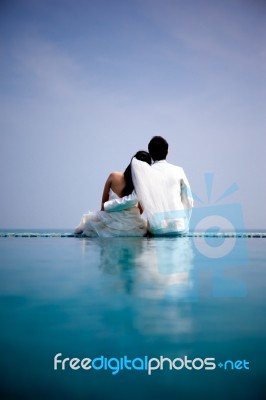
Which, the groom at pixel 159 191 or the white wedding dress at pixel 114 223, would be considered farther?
the white wedding dress at pixel 114 223

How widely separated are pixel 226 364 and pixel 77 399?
0.80 feet

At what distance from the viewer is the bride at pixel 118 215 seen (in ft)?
17.0

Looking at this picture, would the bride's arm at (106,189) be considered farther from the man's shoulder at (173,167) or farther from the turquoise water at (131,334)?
the turquoise water at (131,334)

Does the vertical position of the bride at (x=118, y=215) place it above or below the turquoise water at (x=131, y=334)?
above

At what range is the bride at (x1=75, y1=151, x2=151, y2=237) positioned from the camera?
5.18 m

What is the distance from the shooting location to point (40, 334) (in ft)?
2.16

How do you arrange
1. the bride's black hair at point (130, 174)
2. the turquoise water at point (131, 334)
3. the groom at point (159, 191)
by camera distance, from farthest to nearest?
the bride's black hair at point (130, 174) < the groom at point (159, 191) < the turquoise water at point (131, 334)

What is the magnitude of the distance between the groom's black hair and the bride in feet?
0.37

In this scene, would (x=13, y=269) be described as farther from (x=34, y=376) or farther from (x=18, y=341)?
(x=34, y=376)

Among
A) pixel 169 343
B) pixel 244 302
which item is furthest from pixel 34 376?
pixel 244 302

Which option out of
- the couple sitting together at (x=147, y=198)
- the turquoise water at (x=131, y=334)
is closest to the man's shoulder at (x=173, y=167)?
the couple sitting together at (x=147, y=198)

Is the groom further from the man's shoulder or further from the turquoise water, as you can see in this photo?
the turquoise water

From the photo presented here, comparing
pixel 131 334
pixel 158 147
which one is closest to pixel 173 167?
pixel 158 147

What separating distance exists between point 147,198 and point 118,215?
518mm
